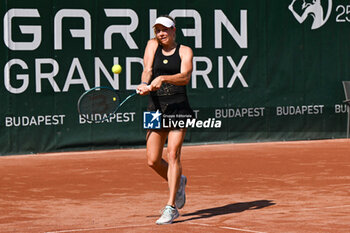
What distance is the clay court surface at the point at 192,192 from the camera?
6902mm

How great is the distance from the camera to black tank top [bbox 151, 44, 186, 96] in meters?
7.11

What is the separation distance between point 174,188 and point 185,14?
25.8ft

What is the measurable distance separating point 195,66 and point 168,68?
7468 mm

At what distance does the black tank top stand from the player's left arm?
4cm

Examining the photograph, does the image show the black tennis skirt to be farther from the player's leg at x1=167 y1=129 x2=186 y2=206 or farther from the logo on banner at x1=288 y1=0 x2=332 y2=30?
the logo on banner at x1=288 y1=0 x2=332 y2=30

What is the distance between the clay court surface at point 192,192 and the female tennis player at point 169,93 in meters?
0.40

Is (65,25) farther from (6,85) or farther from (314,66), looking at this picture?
(314,66)

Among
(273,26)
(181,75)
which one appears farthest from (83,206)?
(273,26)

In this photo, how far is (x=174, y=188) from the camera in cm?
699

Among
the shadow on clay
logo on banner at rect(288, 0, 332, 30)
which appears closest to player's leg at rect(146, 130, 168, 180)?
the shadow on clay

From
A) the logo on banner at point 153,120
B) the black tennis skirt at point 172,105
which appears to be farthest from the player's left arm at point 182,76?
the logo on banner at point 153,120

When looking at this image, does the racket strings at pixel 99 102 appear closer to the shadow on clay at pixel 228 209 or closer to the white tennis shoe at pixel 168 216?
the shadow on clay at pixel 228 209

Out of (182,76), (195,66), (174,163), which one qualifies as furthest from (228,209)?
(195,66)

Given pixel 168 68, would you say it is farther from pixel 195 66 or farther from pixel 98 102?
pixel 195 66
